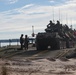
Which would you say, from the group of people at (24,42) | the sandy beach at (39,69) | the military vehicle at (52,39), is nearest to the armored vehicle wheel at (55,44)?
the military vehicle at (52,39)

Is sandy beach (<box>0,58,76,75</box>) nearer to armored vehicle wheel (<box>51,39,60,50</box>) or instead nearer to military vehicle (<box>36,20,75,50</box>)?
armored vehicle wheel (<box>51,39,60,50</box>)

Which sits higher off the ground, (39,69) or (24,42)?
(24,42)

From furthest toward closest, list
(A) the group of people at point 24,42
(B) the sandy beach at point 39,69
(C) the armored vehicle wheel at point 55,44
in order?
(C) the armored vehicle wheel at point 55,44
(A) the group of people at point 24,42
(B) the sandy beach at point 39,69

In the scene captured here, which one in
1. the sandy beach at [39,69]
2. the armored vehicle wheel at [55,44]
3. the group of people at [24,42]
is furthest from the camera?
the armored vehicle wheel at [55,44]

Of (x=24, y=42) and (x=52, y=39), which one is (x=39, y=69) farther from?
(x=52, y=39)

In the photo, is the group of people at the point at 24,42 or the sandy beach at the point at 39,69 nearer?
the sandy beach at the point at 39,69

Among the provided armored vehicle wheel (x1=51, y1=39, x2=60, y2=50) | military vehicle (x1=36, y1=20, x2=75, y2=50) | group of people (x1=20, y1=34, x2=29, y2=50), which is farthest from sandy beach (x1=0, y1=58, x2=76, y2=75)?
military vehicle (x1=36, y1=20, x2=75, y2=50)

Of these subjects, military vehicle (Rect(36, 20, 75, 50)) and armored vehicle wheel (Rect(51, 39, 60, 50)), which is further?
military vehicle (Rect(36, 20, 75, 50))

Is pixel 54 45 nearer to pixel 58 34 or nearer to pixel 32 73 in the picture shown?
pixel 58 34

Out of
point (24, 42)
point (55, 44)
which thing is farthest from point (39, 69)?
point (55, 44)

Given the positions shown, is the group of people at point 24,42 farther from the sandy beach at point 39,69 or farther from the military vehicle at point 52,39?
the sandy beach at point 39,69

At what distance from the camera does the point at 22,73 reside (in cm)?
1507

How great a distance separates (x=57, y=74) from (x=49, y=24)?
31.5m

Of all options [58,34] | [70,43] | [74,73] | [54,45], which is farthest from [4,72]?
[70,43]
